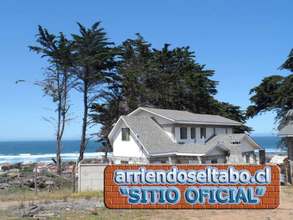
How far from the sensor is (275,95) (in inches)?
Result: 1625

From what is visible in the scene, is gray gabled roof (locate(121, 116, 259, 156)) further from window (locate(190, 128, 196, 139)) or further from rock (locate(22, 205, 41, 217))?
rock (locate(22, 205, 41, 217))

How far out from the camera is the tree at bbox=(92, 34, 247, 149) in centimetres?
4981

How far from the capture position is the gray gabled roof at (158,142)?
3687 cm

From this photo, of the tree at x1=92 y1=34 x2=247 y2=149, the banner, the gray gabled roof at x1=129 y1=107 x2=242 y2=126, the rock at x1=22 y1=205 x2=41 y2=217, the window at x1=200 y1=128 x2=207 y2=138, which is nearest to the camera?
the banner

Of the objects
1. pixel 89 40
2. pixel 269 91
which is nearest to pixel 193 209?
Answer: pixel 269 91

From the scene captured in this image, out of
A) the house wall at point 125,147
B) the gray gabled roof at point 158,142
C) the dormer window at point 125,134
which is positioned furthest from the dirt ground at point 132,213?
the dormer window at point 125,134

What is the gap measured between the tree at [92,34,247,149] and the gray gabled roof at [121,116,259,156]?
31.6 feet

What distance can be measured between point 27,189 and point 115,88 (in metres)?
22.2

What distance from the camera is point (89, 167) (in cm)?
2583

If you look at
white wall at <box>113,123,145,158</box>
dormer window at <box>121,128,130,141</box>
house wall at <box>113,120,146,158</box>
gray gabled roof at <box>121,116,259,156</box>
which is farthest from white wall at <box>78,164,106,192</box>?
dormer window at <box>121,128,130,141</box>

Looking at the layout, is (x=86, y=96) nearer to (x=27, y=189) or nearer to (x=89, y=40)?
(x=89, y=40)

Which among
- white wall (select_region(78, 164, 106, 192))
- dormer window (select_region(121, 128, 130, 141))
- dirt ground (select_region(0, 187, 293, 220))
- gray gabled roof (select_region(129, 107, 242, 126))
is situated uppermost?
gray gabled roof (select_region(129, 107, 242, 126))

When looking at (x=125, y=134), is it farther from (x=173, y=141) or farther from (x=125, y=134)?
(x=173, y=141)

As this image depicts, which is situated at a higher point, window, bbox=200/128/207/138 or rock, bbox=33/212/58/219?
window, bbox=200/128/207/138
